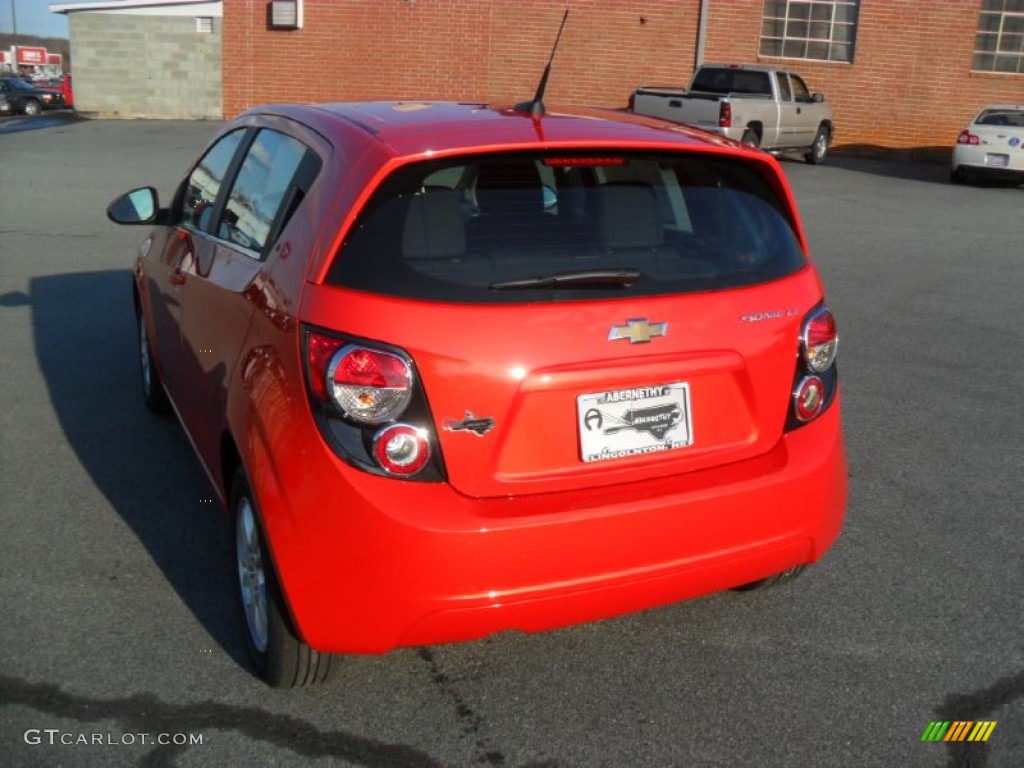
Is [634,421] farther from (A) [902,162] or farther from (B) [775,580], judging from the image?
(A) [902,162]

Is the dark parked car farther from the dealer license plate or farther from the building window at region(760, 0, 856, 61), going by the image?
the dealer license plate

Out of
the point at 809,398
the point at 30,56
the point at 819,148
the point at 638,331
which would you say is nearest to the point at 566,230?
the point at 638,331

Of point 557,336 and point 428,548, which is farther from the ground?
point 557,336

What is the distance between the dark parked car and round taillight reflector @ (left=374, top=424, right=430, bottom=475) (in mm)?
41131

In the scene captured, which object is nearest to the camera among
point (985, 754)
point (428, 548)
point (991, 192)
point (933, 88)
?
point (428, 548)

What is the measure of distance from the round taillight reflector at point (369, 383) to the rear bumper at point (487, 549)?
16 cm

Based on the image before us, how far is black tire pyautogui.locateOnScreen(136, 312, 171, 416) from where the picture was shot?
5.78 meters

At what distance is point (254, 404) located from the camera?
3312mm

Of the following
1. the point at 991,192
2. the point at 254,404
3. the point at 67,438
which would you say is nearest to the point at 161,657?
the point at 254,404

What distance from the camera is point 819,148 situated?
77.9ft

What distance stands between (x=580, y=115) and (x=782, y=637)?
189cm

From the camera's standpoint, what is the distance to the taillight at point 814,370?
3.46m

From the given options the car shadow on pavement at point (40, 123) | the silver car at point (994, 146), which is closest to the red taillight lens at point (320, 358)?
the silver car at point (994, 146)

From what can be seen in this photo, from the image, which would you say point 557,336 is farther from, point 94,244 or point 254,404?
point 94,244
